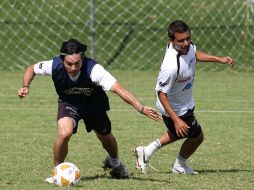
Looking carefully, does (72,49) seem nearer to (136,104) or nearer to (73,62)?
(73,62)

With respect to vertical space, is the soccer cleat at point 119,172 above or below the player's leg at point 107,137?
→ below

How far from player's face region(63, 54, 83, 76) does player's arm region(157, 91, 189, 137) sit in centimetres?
99

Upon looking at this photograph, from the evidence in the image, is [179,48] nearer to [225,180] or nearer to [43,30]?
[225,180]

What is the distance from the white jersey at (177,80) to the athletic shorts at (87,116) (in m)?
0.66

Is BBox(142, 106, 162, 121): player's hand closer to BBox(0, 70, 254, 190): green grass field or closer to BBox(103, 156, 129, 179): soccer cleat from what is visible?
BBox(0, 70, 254, 190): green grass field

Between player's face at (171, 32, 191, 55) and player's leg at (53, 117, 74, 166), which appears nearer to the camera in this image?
player's leg at (53, 117, 74, 166)

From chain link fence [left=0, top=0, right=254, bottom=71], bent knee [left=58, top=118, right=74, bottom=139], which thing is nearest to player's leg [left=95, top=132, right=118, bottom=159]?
bent knee [left=58, top=118, right=74, bottom=139]

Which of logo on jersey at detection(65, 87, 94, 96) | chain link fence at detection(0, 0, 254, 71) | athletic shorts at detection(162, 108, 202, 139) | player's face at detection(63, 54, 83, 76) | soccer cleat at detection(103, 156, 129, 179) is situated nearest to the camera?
player's face at detection(63, 54, 83, 76)

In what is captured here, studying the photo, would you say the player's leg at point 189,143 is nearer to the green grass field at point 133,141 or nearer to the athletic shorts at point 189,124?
the athletic shorts at point 189,124

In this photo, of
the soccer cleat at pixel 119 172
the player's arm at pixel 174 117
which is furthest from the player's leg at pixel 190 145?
the soccer cleat at pixel 119 172

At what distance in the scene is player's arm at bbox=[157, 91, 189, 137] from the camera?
7883 millimetres

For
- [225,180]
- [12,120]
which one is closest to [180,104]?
[225,180]

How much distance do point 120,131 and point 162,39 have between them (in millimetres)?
10092

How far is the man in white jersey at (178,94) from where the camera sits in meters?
8.10
